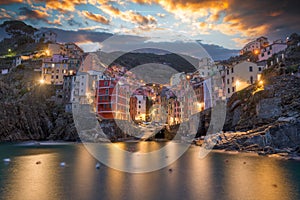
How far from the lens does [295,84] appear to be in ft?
121

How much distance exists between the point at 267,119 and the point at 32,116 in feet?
173

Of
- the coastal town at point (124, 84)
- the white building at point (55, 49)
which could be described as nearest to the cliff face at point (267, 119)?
the coastal town at point (124, 84)

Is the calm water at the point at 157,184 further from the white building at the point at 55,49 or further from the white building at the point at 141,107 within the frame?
the white building at the point at 55,49

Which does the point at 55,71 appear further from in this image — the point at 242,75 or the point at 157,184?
the point at 157,184

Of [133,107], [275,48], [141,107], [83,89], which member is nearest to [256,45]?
[275,48]

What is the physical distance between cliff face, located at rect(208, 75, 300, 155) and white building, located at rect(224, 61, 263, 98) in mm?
3328

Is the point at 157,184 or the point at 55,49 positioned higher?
the point at 55,49

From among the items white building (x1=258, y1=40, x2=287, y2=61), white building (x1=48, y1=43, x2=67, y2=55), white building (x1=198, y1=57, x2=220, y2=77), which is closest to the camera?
white building (x1=258, y1=40, x2=287, y2=61)

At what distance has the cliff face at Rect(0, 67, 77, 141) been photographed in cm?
5403

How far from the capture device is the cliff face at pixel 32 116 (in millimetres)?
54031

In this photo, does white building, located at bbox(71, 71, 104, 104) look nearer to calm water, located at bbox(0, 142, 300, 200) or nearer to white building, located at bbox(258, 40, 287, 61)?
calm water, located at bbox(0, 142, 300, 200)

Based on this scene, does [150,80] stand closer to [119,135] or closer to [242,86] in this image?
[119,135]

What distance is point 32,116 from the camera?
5803cm

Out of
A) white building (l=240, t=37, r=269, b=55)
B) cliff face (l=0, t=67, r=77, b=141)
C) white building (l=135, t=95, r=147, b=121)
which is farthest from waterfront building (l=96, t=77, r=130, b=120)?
white building (l=240, t=37, r=269, b=55)
